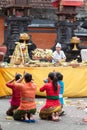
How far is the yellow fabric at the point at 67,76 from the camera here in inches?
546

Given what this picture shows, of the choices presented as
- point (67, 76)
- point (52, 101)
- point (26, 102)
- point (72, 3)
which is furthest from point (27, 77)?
point (72, 3)

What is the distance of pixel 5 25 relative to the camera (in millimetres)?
25812

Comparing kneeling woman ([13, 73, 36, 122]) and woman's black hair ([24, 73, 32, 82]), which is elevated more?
woman's black hair ([24, 73, 32, 82])

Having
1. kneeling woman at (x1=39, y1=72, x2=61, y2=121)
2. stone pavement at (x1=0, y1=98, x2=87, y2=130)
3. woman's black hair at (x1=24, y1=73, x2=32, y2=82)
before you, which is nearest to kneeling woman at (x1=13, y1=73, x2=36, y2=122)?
woman's black hair at (x1=24, y1=73, x2=32, y2=82)

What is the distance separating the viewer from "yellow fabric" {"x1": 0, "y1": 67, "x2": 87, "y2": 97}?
45.5 ft

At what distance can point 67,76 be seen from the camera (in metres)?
14.2

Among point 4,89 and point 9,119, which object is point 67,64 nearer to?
point 4,89

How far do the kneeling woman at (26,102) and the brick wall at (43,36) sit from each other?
16442 mm

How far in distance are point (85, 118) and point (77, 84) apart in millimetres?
3782

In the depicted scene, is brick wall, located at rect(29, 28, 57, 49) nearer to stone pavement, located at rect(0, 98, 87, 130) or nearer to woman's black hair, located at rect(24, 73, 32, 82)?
stone pavement, located at rect(0, 98, 87, 130)

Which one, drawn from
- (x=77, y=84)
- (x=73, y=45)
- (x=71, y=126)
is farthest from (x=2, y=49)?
(x=73, y=45)

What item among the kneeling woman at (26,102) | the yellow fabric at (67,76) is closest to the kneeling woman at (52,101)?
the kneeling woman at (26,102)

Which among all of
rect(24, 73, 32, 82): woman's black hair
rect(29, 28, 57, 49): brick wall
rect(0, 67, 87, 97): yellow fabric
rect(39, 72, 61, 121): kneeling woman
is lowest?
rect(29, 28, 57, 49): brick wall

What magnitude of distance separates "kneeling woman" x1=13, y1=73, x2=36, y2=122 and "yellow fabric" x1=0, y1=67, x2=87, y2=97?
353 cm
